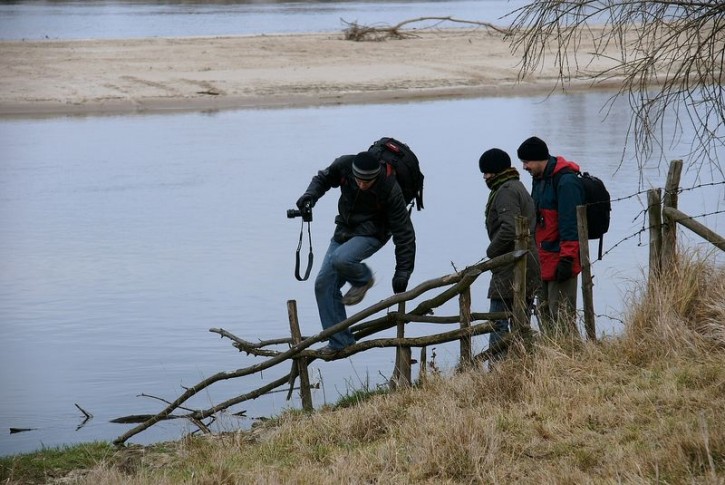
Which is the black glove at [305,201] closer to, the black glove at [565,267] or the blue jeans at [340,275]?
the blue jeans at [340,275]

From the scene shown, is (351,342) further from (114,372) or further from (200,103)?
(200,103)

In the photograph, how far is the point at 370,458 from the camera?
5840 millimetres

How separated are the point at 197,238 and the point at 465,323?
26.1 feet

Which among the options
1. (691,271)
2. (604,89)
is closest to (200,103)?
(604,89)

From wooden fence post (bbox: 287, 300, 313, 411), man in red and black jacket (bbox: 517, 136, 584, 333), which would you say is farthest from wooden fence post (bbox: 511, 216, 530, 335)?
wooden fence post (bbox: 287, 300, 313, 411)

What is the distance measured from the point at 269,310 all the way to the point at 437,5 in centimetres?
5869

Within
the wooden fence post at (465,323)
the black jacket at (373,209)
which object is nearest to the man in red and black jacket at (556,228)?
the wooden fence post at (465,323)

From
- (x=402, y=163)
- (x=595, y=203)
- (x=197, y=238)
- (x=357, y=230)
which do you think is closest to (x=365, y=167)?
(x=402, y=163)

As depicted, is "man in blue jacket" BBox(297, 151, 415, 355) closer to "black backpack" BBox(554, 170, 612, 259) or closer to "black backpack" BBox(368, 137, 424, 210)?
"black backpack" BBox(368, 137, 424, 210)

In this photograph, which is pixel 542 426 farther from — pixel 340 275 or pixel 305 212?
pixel 305 212

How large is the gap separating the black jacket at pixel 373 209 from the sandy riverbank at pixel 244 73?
57.6ft

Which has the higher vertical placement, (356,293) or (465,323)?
(356,293)

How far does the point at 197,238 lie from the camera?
14914 mm

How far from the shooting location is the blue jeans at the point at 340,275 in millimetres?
7410
